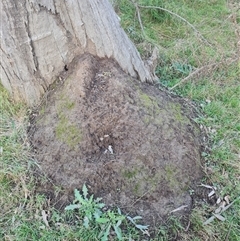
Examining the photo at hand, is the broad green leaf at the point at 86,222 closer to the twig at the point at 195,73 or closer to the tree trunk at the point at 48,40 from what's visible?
the tree trunk at the point at 48,40

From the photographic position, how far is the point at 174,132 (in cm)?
212

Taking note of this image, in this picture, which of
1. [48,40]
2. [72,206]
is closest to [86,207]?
[72,206]

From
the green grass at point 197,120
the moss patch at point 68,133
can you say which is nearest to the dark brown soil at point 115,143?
the moss patch at point 68,133

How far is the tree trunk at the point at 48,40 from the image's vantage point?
1906 millimetres

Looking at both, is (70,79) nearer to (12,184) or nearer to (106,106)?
(106,106)

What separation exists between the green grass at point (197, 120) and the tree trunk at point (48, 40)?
0.20 m

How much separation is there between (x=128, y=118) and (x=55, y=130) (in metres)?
0.44

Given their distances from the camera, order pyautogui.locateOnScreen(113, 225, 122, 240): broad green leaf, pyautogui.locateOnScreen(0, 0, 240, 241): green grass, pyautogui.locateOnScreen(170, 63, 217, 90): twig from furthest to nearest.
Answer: pyautogui.locateOnScreen(170, 63, 217, 90): twig → pyautogui.locateOnScreen(0, 0, 240, 241): green grass → pyautogui.locateOnScreen(113, 225, 122, 240): broad green leaf

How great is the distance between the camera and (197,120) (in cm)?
236

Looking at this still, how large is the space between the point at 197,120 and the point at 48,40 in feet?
3.64

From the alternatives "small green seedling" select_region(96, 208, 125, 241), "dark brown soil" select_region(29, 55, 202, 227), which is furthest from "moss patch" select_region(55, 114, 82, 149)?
"small green seedling" select_region(96, 208, 125, 241)

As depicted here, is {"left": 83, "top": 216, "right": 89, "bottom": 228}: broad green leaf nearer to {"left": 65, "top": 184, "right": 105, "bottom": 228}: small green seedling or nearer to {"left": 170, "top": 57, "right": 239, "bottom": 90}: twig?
{"left": 65, "top": 184, "right": 105, "bottom": 228}: small green seedling

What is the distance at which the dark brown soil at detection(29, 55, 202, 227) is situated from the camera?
1.93 m

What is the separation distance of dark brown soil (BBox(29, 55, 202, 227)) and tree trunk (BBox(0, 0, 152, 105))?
80mm
